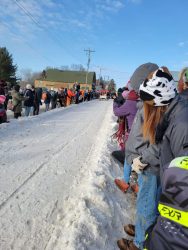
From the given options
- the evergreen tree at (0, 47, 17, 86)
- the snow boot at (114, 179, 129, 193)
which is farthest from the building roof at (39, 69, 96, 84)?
the snow boot at (114, 179, 129, 193)

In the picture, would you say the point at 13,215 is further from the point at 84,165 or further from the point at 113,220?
the point at 84,165

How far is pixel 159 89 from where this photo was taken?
9.95 feet

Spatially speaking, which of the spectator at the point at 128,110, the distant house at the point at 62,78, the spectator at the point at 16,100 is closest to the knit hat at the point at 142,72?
the spectator at the point at 128,110

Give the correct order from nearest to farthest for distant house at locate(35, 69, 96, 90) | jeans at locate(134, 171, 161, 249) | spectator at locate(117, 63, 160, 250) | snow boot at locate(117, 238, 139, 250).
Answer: spectator at locate(117, 63, 160, 250)
jeans at locate(134, 171, 161, 249)
snow boot at locate(117, 238, 139, 250)
distant house at locate(35, 69, 96, 90)

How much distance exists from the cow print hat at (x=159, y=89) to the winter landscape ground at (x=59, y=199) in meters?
1.70

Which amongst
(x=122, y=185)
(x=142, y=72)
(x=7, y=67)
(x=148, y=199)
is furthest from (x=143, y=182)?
(x=7, y=67)

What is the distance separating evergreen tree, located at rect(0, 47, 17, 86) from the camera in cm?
6506

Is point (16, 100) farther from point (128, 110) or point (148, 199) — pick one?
point (148, 199)

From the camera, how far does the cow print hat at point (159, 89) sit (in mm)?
3043

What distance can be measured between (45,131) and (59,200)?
21.3ft

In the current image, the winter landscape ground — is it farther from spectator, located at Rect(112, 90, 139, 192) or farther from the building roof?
the building roof

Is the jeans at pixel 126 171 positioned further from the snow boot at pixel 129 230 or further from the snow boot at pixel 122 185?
the snow boot at pixel 129 230

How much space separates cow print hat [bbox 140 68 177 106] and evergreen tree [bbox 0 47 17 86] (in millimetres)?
63847

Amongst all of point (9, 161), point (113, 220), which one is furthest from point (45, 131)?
point (113, 220)
